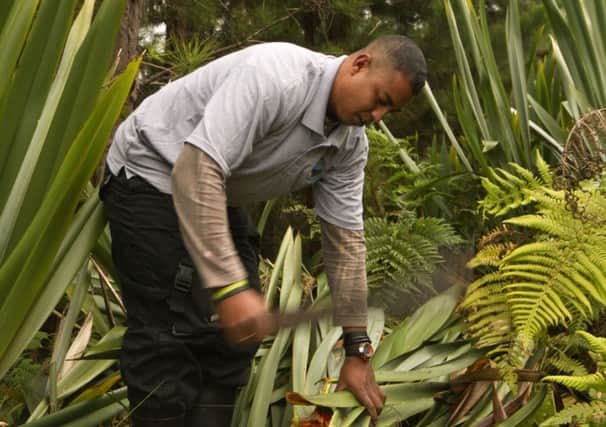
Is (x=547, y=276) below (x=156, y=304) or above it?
below

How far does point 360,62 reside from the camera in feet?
6.02

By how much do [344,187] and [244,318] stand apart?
2.42 feet

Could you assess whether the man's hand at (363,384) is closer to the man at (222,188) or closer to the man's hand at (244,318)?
the man at (222,188)

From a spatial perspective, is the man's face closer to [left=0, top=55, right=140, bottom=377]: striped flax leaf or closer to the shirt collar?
the shirt collar

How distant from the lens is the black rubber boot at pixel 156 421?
197 cm

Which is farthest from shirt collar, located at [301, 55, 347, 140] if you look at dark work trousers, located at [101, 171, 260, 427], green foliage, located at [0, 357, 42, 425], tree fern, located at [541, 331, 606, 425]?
green foliage, located at [0, 357, 42, 425]

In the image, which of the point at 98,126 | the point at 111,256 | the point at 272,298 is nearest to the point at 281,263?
the point at 272,298

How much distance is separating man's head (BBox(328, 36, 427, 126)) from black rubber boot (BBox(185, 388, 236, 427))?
0.84m

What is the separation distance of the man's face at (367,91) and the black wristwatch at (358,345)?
64 cm

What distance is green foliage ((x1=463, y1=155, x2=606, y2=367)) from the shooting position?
1.92m

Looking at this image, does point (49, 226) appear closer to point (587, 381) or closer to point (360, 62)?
point (360, 62)

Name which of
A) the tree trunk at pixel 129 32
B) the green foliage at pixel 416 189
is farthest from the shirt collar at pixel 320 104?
the tree trunk at pixel 129 32

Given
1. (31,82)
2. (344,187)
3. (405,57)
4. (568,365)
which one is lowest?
(568,365)

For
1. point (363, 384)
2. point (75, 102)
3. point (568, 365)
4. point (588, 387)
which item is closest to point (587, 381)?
point (588, 387)
